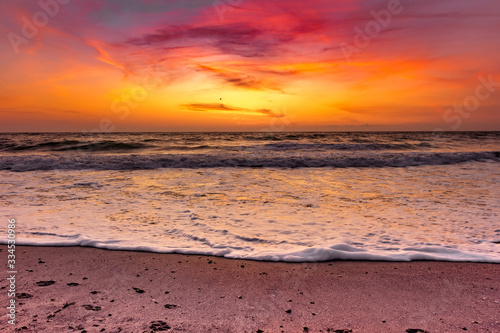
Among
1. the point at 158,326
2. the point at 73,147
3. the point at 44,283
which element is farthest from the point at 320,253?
the point at 73,147

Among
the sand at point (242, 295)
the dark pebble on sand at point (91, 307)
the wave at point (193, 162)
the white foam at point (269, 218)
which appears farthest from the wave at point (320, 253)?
the wave at point (193, 162)

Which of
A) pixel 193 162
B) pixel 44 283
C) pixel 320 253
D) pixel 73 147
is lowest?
pixel 44 283

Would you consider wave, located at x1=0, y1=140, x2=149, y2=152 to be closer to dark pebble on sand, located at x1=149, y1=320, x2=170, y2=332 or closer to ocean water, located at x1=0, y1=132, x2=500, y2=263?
ocean water, located at x1=0, y1=132, x2=500, y2=263

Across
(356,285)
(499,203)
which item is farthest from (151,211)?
(499,203)

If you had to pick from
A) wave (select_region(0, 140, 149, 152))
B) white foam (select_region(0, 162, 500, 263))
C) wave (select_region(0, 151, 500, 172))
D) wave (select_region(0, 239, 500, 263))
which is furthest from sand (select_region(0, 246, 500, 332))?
wave (select_region(0, 140, 149, 152))

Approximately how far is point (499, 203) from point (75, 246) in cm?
921

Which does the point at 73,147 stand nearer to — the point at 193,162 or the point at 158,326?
the point at 193,162

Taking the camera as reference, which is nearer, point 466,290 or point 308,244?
point 466,290

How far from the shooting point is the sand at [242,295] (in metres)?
2.52

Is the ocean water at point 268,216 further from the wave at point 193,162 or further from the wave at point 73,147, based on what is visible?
the wave at point 73,147

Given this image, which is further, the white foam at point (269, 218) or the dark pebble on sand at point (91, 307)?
the white foam at point (269, 218)

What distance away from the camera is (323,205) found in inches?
273

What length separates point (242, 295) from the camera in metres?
3.02

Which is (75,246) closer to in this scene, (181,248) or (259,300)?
(181,248)
